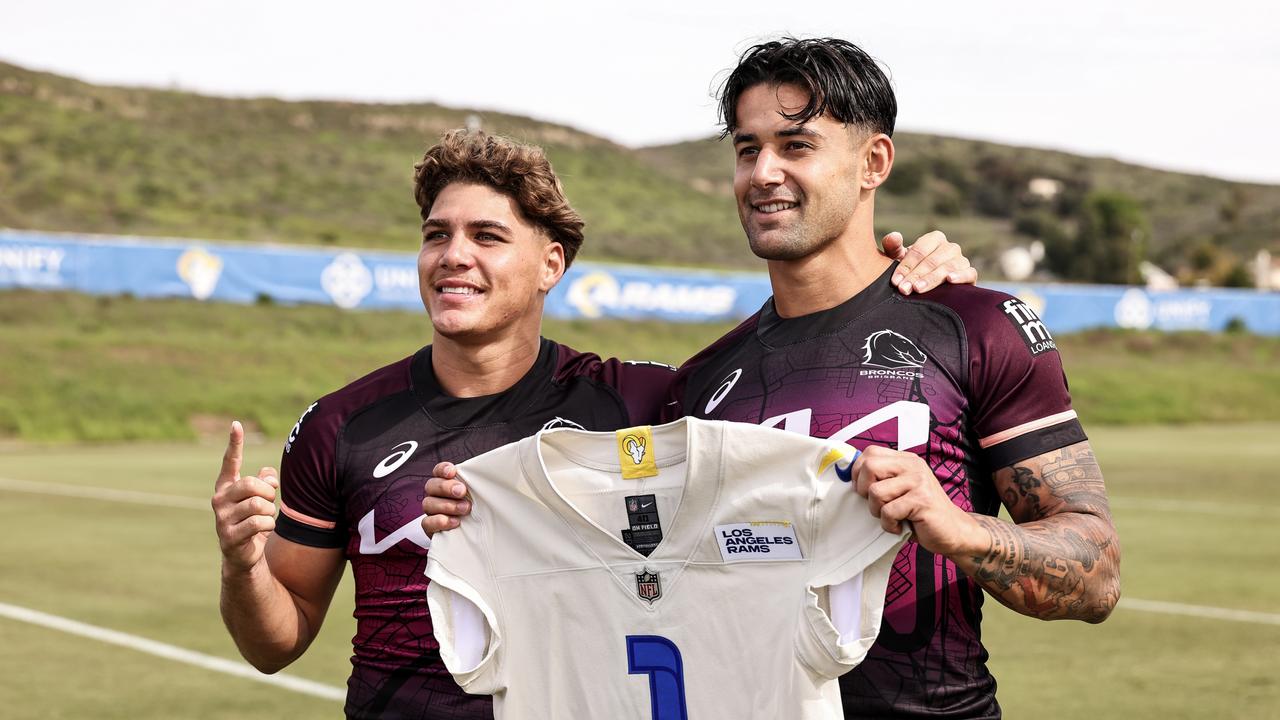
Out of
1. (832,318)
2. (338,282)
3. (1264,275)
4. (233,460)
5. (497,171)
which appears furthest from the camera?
(1264,275)

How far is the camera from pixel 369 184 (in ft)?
284

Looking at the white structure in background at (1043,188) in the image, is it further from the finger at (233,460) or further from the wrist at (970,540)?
the wrist at (970,540)

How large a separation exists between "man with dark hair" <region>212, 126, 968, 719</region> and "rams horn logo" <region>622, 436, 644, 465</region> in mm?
603

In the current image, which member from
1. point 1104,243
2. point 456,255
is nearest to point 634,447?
point 456,255

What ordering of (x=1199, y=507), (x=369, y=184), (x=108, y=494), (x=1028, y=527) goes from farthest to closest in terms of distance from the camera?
(x=369, y=184)
(x=108, y=494)
(x=1199, y=507)
(x=1028, y=527)

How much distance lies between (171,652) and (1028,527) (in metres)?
7.23

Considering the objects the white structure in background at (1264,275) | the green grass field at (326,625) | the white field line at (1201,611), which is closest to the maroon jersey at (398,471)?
the green grass field at (326,625)

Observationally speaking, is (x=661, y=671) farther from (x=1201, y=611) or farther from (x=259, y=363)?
(x=259, y=363)

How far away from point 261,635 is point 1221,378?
1491 inches

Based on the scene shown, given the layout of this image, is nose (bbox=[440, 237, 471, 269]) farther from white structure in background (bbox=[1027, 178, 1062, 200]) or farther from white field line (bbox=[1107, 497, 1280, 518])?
white structure in background (bbox=[1027, 178, 1062, 200])

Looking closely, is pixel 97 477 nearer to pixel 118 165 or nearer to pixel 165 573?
pixel 165 573

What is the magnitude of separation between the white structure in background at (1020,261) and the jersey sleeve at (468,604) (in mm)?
88992

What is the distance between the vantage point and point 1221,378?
38719 mm

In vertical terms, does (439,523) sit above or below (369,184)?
below
